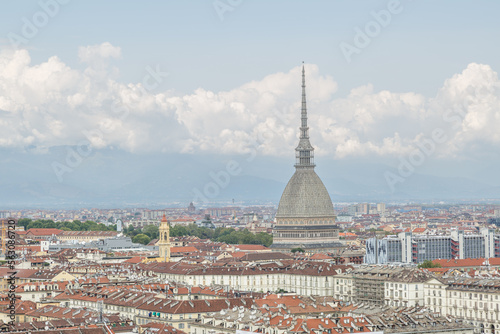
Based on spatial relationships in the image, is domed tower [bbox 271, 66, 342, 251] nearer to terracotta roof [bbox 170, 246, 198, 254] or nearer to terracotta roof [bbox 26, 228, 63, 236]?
terracotta roof [bbox 170, 246, 198, 254]

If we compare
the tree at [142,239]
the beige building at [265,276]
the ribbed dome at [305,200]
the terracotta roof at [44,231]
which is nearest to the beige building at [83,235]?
the terracotta roof at [44,231]

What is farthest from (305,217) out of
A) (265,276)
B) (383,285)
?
(383,285)

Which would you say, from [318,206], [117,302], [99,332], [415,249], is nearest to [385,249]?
[415,249]

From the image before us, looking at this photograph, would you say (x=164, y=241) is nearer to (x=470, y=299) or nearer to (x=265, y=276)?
(x=265, y=276)

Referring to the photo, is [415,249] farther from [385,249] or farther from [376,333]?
[376,333]

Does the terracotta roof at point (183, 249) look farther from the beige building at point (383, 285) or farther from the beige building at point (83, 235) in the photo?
the beige building at point (383, 285)

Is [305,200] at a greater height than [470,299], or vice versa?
[305,200]
